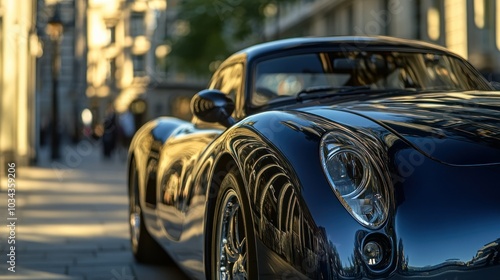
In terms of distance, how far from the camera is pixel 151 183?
4.82m

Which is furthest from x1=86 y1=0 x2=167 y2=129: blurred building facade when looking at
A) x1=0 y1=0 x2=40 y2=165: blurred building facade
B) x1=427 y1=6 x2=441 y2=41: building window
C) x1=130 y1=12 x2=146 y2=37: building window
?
x1=0 y1=0 x2=40 y2=165: blurred building facade

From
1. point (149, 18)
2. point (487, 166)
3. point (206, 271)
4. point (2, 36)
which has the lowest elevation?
point (206, 271)

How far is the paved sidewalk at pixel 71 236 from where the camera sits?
5102 mm

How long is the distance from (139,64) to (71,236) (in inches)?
2157

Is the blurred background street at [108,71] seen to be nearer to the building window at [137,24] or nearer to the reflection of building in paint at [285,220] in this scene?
the building window at [137,24]

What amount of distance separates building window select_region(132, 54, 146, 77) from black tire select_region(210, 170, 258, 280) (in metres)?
57.8

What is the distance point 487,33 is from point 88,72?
4149 centimetres

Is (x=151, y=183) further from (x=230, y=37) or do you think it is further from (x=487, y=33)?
(x=230, y=37)

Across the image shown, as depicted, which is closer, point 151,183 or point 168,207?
point 168,207

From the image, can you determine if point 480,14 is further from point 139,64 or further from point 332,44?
point 139,64

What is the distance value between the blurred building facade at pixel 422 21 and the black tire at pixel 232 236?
13.8 m

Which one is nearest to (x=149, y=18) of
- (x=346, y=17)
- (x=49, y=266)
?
(x=346, y=17)

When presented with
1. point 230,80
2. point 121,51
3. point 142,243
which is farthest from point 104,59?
point 230,80

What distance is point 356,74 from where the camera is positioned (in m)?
4.29
